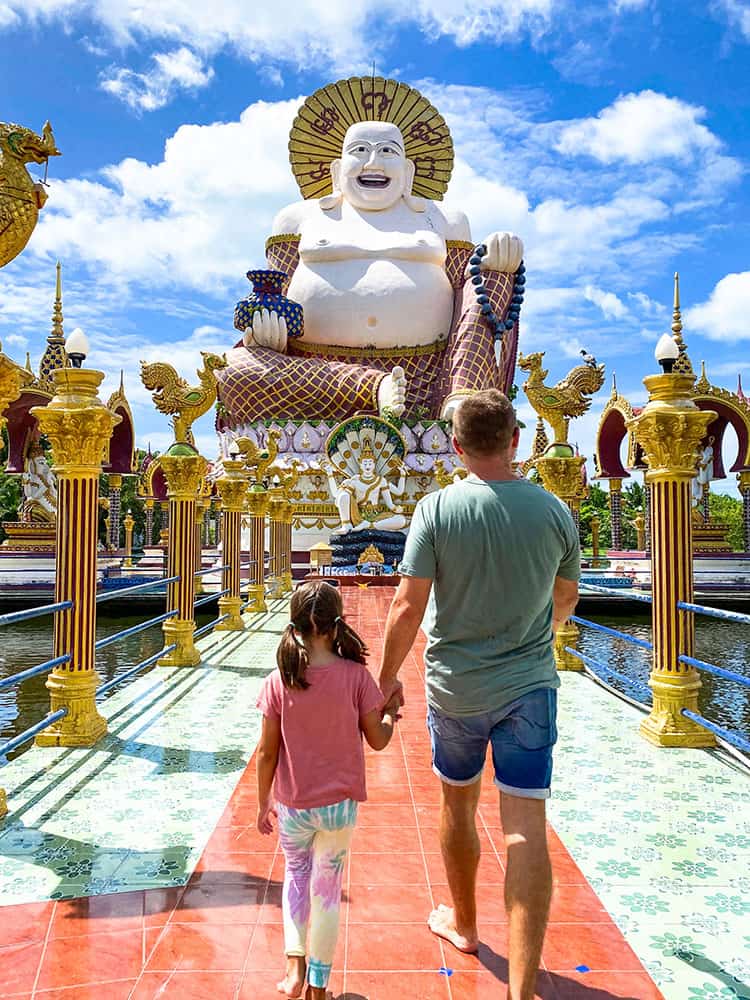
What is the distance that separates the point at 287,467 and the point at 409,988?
1762cm

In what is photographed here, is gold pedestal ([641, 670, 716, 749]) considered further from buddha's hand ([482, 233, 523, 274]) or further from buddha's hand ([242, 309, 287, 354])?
buddha's hand ([242, 309, 287, 354])

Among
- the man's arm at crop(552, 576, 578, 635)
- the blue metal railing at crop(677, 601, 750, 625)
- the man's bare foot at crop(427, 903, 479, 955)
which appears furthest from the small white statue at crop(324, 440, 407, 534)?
the man's arm at crop(552, 576, 578, 635)

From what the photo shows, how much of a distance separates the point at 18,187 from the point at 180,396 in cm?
390

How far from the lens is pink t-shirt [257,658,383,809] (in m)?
1.99

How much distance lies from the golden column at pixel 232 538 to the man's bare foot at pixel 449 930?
703 centimetres

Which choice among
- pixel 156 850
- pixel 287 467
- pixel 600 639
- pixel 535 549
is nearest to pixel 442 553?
pixel 535 549

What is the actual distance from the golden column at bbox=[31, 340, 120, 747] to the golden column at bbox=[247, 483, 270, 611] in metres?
6.56

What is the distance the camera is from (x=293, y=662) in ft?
6.43

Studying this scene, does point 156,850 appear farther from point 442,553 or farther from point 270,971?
point 442,553

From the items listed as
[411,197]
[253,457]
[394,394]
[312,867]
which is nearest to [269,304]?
[394,394]

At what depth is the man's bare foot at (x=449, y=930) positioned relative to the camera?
2213 millimetres

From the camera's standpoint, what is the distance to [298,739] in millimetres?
2006

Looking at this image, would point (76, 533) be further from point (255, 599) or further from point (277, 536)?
point (277, 536)

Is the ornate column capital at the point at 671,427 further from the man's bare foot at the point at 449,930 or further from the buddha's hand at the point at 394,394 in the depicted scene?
the buddha's hand at the point at 394,394
